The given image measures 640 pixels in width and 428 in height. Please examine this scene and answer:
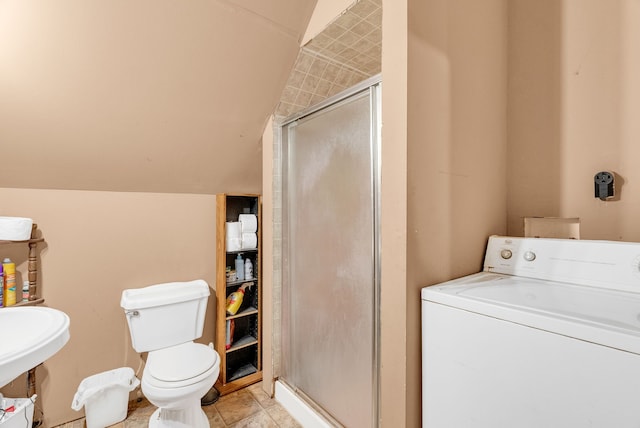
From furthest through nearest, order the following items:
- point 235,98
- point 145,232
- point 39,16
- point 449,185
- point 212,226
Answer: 1. point 212,226
2. point 145,232
3. point 235,98
4. point 39,16
5. point 449,185

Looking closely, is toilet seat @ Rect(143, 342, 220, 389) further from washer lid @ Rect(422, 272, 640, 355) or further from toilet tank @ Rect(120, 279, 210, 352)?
washer lid @ Rect(422, 272, 640, 355)

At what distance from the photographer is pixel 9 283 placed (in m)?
1.47

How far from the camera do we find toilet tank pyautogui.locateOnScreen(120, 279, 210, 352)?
5.57 ft

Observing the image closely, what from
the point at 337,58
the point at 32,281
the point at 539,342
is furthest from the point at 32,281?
the point at 539,342

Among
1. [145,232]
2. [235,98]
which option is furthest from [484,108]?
[145,232]

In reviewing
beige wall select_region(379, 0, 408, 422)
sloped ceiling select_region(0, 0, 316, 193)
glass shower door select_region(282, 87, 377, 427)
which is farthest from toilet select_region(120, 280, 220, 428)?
beige wall select_region(379, 0, 408, 422)

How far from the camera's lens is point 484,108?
1.26 metres

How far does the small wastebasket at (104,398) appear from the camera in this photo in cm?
162

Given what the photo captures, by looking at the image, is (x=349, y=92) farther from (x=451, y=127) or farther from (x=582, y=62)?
(x=582, y=62)

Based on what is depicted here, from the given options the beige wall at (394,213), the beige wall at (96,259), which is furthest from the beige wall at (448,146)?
the beige wall at (96,259)

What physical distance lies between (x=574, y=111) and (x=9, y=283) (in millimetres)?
2699

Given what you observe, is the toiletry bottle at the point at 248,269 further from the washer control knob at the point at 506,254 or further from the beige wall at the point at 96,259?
the washer control knob at the point at 506,254

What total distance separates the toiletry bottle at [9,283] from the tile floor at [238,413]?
2.64 ft

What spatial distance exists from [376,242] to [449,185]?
38 centimetres
